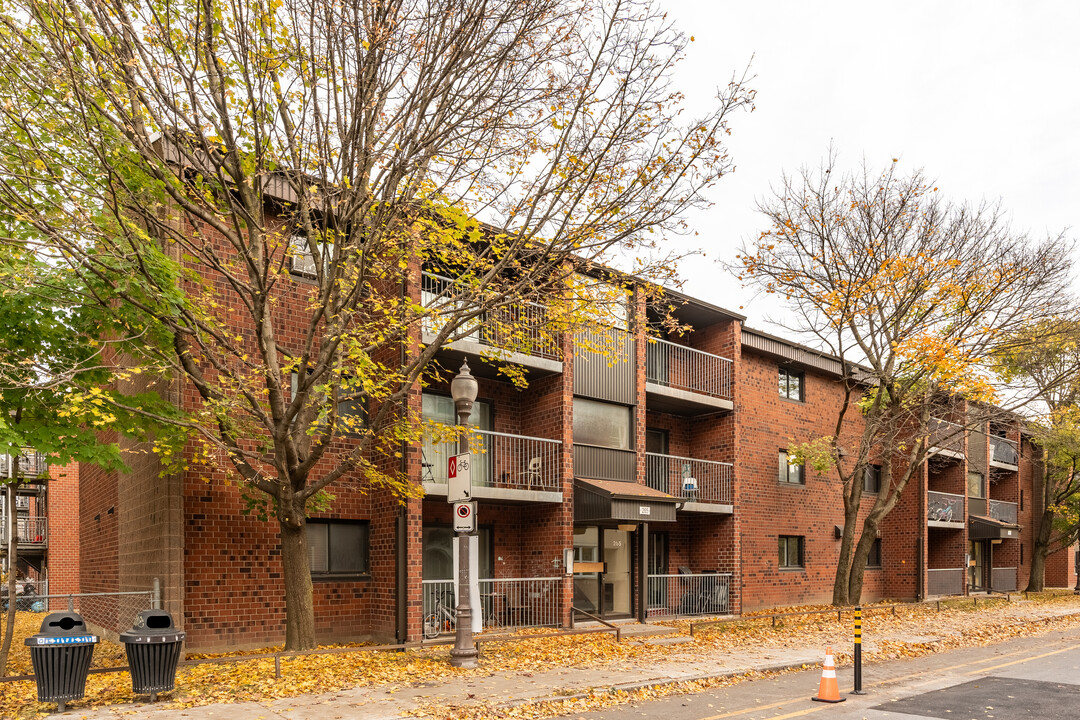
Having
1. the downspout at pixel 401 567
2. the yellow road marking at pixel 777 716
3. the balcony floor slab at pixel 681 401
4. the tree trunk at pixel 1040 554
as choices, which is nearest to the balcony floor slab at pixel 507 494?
the downspout at pixel 401 567

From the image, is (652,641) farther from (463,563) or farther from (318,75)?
(318,75)

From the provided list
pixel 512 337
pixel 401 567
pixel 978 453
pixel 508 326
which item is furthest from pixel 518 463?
pixel 978 453

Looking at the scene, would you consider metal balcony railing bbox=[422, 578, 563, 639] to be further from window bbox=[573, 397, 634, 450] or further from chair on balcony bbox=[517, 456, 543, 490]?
window bbox=[573, 397, 634, 450]

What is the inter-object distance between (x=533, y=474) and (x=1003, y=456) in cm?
2976

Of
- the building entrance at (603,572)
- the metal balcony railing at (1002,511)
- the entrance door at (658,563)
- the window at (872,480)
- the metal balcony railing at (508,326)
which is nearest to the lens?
the metal balcony railing at (508,326)

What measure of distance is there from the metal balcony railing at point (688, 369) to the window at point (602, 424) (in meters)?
1.67

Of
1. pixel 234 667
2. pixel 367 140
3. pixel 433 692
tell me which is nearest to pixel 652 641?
pixel 433 692

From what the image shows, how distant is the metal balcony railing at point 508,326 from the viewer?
14312mm

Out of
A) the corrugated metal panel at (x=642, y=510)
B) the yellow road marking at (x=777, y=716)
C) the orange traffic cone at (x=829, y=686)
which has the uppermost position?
the corrugated metal panel at (x=642, y=510)

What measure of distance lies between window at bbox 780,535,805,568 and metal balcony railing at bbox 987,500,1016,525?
14768mm

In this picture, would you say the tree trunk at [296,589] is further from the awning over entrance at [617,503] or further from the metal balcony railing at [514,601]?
the awning over entrance at [617,503]

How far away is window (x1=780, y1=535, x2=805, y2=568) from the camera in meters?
25.4

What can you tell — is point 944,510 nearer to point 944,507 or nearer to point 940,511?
point 944,507

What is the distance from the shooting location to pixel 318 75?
1074 centimetres
